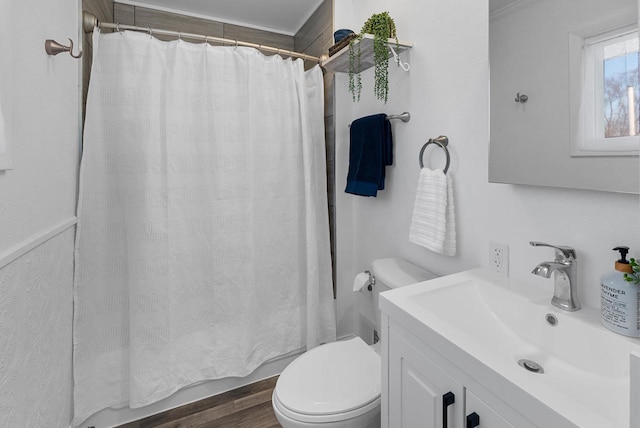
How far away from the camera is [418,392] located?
84 centimetres

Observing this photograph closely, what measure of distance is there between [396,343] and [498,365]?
1.10 feet

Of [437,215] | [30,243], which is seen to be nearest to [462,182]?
[437,215]

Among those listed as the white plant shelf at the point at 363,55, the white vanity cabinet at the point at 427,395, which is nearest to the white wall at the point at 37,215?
the white vanity cabinet at the point at 427,395

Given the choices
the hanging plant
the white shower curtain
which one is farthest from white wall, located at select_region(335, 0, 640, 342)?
the white shower curtain

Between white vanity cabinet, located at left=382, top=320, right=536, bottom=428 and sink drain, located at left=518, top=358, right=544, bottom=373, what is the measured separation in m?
0.25

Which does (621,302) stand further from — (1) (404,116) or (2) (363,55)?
(2) (363,55)

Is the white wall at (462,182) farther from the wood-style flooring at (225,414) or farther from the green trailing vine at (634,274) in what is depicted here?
the wood-style flooring at (225,414)

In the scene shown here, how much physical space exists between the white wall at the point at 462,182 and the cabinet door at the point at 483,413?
504 millimetres

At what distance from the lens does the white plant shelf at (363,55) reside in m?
1.43

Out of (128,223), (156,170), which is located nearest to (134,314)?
(128,223)

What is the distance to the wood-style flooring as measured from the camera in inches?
63.1

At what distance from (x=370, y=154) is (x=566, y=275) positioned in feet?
3.34

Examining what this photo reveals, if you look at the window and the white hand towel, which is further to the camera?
the white hand towel

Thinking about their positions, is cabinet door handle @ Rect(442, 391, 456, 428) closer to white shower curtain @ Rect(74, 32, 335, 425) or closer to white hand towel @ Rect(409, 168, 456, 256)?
white hand towel @ Rect(409, 168, 456, 256)
